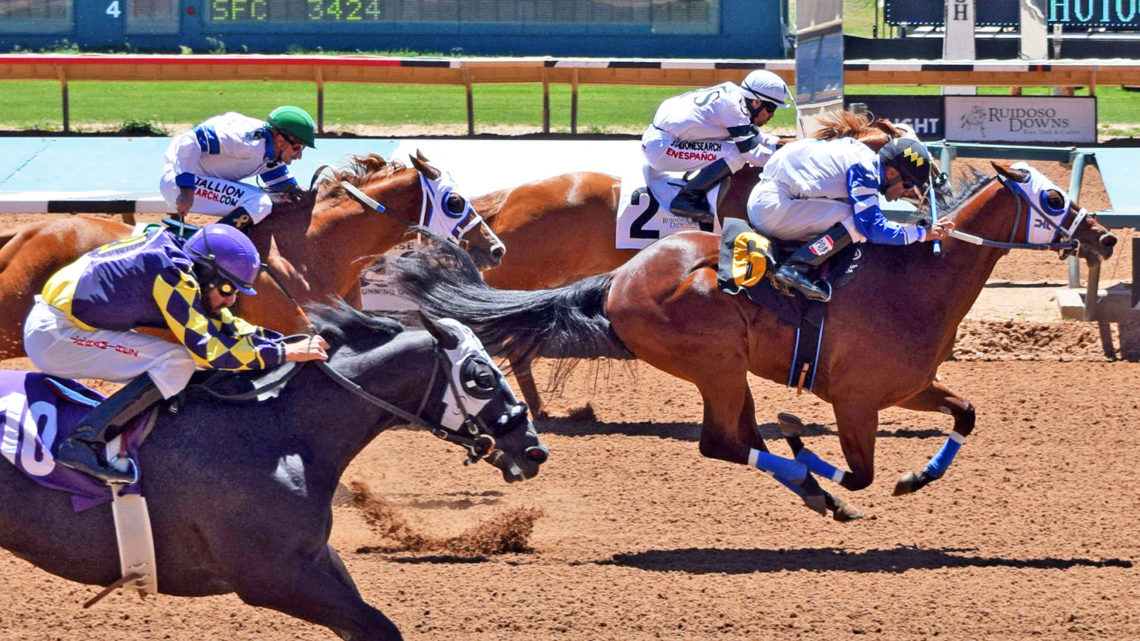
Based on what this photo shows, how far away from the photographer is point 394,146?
12977 millimetres

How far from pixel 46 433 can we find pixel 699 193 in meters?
4.47

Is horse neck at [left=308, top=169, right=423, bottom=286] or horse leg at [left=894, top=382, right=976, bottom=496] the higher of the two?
horse neck at [left=308, top=169, right=423, bottom=286]

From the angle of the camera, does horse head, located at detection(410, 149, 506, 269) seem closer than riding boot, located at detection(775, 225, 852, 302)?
No

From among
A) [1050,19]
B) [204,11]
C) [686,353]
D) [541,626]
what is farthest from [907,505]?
[204,11]

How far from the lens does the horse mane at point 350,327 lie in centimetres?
467

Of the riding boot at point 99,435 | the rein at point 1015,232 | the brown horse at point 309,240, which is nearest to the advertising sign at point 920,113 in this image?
the brown horse at point 309,240

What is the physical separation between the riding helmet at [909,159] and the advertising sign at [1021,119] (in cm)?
762

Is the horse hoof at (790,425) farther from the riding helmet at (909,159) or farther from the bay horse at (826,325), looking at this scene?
the riding helmet at (909,159)

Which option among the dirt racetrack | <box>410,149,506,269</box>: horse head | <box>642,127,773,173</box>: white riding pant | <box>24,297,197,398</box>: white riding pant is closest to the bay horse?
A: the dirt racetrack

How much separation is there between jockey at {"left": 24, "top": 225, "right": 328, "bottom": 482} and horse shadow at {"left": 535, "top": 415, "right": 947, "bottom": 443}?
3823 mm

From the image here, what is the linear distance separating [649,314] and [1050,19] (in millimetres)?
16436

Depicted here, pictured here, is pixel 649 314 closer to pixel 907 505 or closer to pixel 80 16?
pixel 907 505

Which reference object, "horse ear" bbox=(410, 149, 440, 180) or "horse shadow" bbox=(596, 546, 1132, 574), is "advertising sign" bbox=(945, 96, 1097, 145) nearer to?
"horse ear" bbox=(410, 149, 440, 180)

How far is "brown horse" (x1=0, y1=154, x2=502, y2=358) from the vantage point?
7078 millimetres
